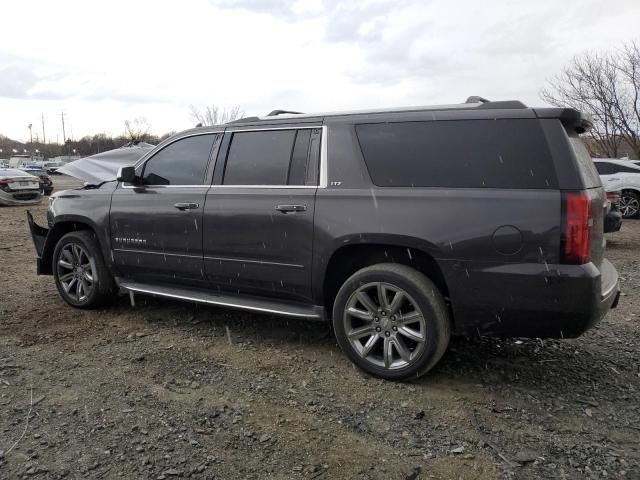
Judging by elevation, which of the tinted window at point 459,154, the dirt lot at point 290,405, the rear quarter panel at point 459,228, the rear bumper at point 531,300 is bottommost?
the dirt lot at point 290,405

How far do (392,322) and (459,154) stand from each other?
3.79ft

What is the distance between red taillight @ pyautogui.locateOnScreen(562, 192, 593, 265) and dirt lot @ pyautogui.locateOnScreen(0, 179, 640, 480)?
0.97 metres

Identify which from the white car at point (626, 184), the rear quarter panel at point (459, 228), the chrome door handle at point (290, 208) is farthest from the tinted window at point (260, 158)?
the white car at point (626, 184)

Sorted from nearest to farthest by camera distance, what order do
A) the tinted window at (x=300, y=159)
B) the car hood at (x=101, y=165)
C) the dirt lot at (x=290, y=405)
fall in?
the dirt lot at (x=290, y=405) → the tinted window at (x=300, y=159) → the car hood at (x=101, y=165)

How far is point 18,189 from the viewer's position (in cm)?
1706

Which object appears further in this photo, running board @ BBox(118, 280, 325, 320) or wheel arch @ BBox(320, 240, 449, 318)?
running board @ BBox(118, 280, 325, 320)

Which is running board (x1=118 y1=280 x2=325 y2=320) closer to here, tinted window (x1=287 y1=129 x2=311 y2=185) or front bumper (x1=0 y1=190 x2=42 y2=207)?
tinted window (x1=287 y1=129 x2=311 y2=185)

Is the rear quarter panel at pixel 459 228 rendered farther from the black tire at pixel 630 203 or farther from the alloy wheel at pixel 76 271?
the black tire at pixel 630 203

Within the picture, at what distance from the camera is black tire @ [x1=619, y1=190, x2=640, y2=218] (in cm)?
1354

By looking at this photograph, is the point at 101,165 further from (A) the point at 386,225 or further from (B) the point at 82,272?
(A) the point at 386,225

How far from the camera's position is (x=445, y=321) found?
3.39 metres

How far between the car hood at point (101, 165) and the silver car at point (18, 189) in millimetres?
12498

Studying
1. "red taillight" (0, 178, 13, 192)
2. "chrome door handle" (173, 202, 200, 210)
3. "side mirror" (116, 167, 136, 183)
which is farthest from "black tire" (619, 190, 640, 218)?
"red taillight" (0, 178, 13, 192)

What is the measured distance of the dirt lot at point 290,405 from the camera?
2670mm
